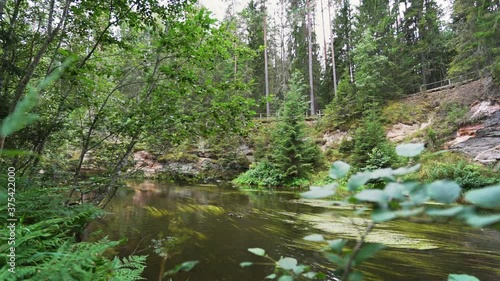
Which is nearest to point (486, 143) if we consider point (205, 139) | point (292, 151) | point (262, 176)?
point (292, 151)

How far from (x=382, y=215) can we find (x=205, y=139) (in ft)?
14.4

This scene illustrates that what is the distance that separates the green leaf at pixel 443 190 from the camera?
407 mm

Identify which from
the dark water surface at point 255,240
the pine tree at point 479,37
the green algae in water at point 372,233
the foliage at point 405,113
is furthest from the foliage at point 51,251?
the foliage at point 405,113

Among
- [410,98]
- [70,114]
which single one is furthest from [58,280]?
[410,98]

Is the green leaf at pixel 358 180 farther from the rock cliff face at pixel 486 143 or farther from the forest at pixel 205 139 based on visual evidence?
the rock cliff face at pixel 486 143

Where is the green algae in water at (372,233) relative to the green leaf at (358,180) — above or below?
below

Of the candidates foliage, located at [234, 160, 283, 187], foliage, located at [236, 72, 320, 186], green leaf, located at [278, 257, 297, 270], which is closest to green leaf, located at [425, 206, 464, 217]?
green leaf, located at [278, 257, 297, 270]

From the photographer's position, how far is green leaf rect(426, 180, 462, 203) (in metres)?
0.41

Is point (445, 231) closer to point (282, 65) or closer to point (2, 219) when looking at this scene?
point (2, 219)

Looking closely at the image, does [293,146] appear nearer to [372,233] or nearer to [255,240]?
[372,233]

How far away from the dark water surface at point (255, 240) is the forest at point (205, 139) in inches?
3.4

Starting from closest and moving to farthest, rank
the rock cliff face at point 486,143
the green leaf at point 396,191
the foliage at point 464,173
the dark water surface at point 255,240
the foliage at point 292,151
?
1. the green leaf at point 396,191
2. the dark water surface at point 255,240
3. the foliage at point 464,173
4. the rock cliff face at point 486,143
5. the foliage at point 292,151

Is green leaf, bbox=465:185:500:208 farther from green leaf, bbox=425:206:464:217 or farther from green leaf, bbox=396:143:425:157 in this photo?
green leaf, bbox=396:143:425:157

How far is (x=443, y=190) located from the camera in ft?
1.40
